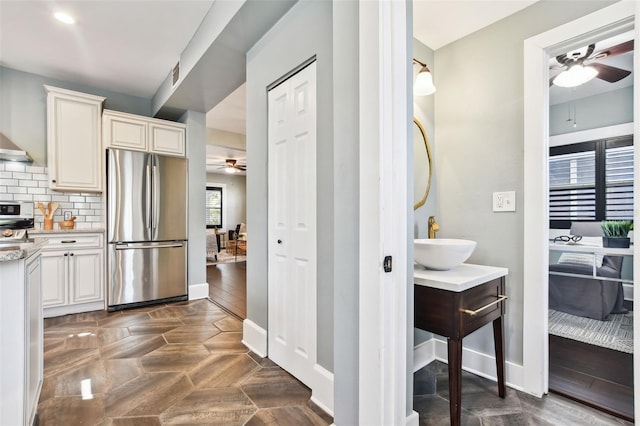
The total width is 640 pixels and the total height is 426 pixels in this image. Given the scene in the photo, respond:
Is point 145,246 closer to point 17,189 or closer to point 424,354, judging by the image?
point 17,189

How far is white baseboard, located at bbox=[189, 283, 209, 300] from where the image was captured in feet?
12.8

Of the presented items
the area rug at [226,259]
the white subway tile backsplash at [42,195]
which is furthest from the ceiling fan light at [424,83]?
the area rug at [226,259]

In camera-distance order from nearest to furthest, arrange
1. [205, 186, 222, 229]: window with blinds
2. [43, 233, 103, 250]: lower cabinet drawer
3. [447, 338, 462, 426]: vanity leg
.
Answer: [447, 338, 462, 426]: vanity leg, [43, 233, 103, 250]: lower cabinet drawer, [205, 186, 222, 229]: window with blinds

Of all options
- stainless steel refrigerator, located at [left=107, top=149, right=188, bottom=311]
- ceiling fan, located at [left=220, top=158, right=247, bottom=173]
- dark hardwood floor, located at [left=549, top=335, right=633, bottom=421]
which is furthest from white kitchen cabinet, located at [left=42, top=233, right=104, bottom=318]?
ceiling fan, located at [left=220, top=158, right=247, bottom=173]

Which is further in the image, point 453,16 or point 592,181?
point 592,181

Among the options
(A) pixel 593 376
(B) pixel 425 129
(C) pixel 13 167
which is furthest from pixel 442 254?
(C) pixel 13 167

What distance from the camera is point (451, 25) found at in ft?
6.88

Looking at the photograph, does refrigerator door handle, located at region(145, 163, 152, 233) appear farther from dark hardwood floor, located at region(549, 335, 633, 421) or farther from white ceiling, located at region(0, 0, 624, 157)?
dark hardwood floor, located at region(549, 335, 633, 421)

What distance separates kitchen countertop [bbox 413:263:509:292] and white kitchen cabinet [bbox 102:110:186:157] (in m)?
3.41

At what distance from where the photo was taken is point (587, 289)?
130 inches

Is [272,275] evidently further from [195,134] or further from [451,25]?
[195,134]

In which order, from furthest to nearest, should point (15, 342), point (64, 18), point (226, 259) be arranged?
1. point (226, 259)
2. point (64, 18)
3. point (15, 342)

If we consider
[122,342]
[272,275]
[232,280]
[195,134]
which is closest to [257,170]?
[272,275]

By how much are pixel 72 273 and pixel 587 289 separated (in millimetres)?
5468
